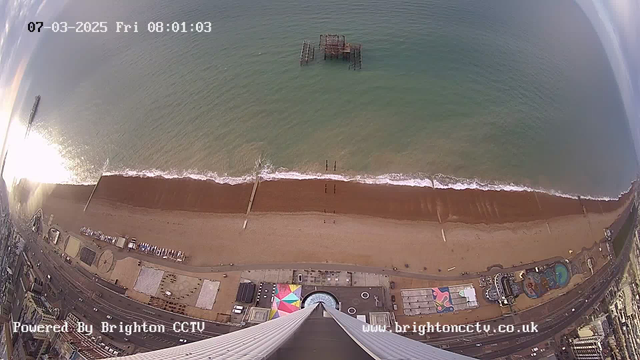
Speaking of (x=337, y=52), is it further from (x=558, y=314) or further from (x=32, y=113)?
(x=558, y=314)

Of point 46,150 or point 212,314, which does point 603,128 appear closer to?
point 212,314

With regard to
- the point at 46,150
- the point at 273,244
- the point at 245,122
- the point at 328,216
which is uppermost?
the point at 245,122

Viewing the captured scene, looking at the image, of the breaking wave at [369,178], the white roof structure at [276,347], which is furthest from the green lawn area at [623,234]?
the white roof structure at [276,347]

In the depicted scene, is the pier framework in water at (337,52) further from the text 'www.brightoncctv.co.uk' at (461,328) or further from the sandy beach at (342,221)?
the text 'www.brightoncctv.co.uk' at (461,328)

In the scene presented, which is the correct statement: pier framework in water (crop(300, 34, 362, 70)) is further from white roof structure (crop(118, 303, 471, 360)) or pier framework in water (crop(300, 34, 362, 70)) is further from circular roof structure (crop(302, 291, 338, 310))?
white roof structure (crop(118, 303, 471, 360))

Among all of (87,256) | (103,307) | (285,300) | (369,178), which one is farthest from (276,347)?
(87,256)

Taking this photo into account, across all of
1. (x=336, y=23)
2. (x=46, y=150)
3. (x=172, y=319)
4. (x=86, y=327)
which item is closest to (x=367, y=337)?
(x=172, y=319)

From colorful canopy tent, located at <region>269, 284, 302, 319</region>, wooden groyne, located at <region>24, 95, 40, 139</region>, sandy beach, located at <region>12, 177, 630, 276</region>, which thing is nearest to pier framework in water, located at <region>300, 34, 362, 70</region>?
sandy beach, located at <region>12, 177, 630, 276</region>
